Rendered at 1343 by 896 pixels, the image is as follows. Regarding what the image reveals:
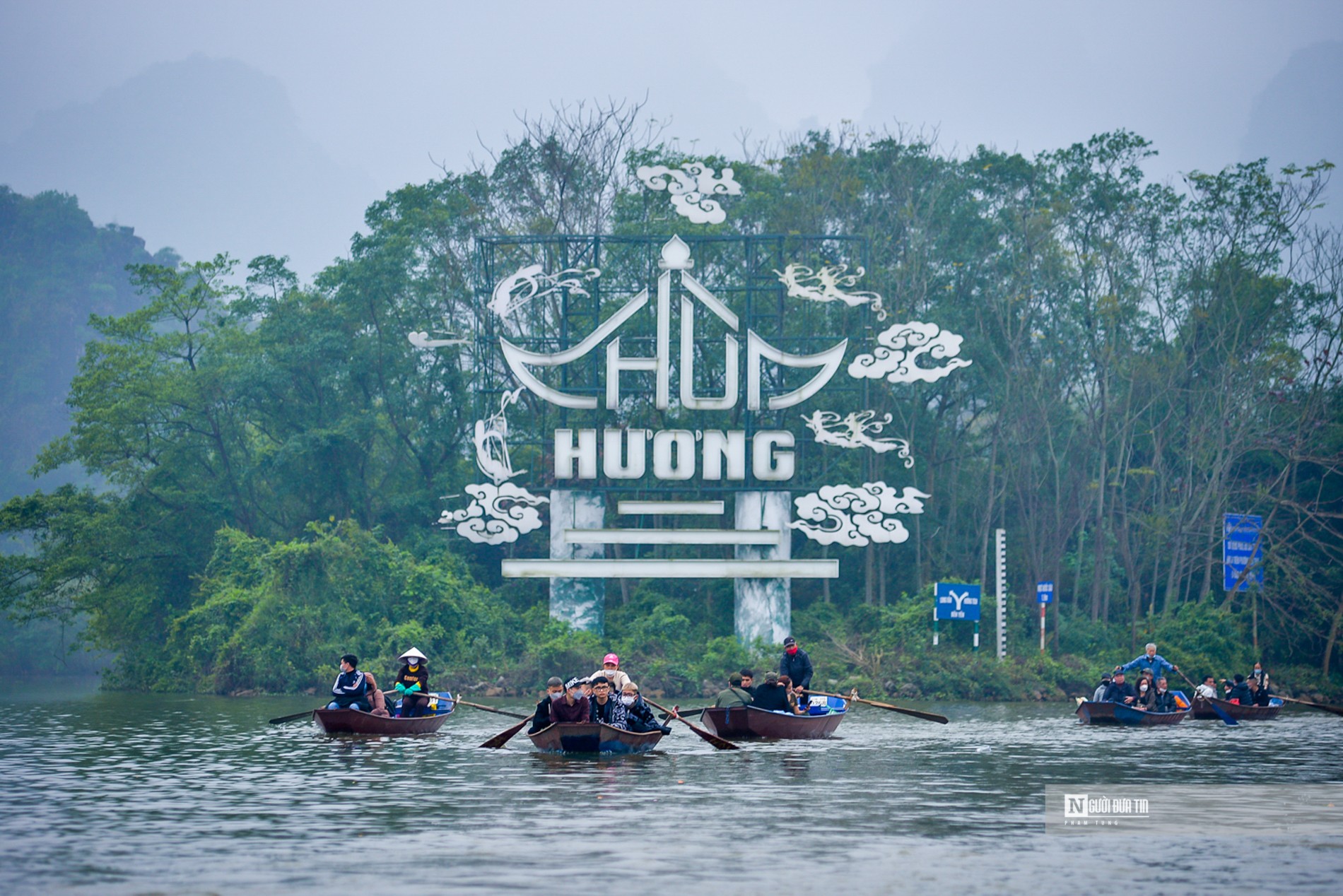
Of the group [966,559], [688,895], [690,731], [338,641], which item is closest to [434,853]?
[688,895]

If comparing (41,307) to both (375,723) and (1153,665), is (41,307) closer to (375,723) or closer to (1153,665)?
(375,723)

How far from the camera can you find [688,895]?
12.8 meters

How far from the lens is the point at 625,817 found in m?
17.2

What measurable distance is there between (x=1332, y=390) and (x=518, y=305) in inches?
1003

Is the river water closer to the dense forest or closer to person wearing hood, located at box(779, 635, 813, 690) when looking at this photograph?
person wearing hood, located at box(779, 635, 813, 690)

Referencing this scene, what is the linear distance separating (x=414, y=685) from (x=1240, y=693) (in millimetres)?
18597

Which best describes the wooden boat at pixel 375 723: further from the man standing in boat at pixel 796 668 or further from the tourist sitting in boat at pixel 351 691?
the man standing in boat at pixel 796 668

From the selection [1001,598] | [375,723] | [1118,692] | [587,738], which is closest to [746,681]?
[587,738]

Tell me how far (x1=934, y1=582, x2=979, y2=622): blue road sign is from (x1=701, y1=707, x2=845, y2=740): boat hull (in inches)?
647

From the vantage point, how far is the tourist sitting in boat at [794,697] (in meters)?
27.0

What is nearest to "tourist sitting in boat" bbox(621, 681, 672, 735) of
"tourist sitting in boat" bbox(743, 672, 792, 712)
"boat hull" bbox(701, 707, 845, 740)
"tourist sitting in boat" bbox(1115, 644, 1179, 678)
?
"boat hull" bbox(701, 707, 845, 740)

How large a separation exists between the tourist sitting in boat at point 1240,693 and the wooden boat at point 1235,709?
0.95ft

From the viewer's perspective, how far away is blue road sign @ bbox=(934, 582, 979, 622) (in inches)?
1706

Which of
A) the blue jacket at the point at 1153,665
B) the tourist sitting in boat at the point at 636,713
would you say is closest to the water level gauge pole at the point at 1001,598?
the blue jacket at the point at 1153,665
